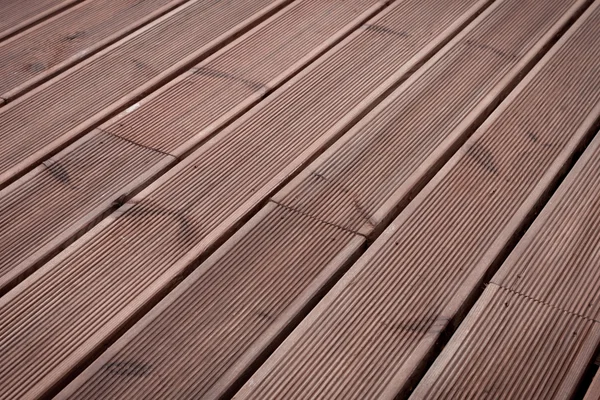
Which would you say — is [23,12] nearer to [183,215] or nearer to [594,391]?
[183,215]

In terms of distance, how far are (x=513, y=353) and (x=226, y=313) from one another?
44 cm

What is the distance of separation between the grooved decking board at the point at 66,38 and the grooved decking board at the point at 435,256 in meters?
0.94

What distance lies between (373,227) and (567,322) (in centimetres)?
36

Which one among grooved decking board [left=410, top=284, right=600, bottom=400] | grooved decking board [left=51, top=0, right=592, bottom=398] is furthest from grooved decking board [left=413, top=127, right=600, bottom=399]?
grooved decking board [left=51, top=0, right=592, bottom=398]

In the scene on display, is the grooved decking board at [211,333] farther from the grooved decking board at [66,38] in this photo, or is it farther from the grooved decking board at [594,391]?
the grooved decking board at [66,38]

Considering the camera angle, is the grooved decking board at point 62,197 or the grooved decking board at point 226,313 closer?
the grooved decking board at point 226,313

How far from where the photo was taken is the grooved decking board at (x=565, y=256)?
122cm

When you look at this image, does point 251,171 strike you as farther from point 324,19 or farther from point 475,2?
point 475,2

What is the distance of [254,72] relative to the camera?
1766mm

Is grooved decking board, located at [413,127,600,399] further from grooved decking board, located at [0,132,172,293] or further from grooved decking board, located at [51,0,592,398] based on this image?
grooved decking board, located at [0,132,172,293]

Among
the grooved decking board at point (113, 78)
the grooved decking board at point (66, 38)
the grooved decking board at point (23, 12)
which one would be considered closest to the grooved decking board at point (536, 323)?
the grooved decking board at point (113, 78)

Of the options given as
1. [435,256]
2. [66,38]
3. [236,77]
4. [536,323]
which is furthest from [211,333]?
[66,38]

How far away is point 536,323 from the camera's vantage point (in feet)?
3.86

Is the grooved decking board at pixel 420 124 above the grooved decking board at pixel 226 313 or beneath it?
above
